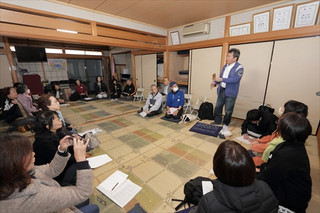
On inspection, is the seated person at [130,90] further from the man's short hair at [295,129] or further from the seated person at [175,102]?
the man's short hair at [295,129]

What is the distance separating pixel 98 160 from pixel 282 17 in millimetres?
4461

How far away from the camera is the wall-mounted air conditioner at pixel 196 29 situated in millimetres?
4133

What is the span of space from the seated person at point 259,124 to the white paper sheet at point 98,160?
8.55ft

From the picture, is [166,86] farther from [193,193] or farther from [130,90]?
[193,193]

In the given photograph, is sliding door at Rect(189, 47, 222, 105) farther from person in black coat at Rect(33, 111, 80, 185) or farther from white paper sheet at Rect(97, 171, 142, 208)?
person in black coat at Rect(33, 111, 80, 185)

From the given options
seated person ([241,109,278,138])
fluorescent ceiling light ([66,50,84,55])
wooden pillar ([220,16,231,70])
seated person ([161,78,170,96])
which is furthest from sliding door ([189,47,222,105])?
fluorescent ceiling light ([66,50,84,55])

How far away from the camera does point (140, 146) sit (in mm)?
2680

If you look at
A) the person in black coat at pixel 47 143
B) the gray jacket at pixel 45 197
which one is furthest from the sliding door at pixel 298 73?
the person in black coat at pixel 47 143

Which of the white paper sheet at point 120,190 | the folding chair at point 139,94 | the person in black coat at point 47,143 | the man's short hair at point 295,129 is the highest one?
the man's short hair at point 295,129

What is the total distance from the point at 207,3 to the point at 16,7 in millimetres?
3568

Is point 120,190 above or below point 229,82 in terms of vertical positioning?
below

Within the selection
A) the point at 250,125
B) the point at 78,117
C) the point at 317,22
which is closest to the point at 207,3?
the point at 317,22

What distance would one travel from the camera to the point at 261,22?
10.8 feet

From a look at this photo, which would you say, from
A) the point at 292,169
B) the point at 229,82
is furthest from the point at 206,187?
the point at 229,82
